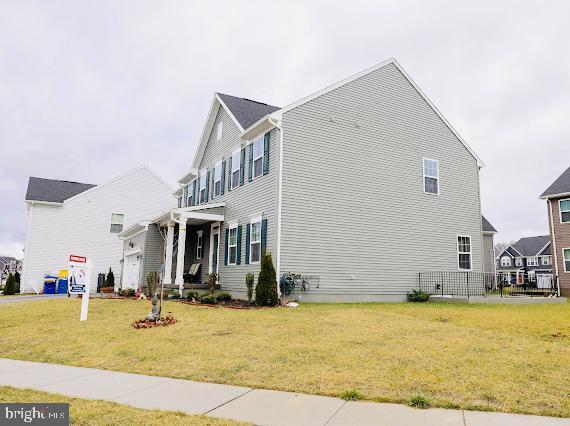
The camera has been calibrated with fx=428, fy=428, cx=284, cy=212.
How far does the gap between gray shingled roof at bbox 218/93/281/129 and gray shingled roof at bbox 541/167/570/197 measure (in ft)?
55.5

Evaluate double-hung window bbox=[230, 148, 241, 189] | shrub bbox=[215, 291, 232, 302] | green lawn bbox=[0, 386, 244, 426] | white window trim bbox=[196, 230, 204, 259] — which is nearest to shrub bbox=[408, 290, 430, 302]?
shrub bbox=[215, 291, 232, 302]

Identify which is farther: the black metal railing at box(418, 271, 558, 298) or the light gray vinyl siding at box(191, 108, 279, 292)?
the black metal railing at box(418, 271, 558, 298)

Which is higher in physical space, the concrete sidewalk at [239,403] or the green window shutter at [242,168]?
the green window shutter at [242,168]

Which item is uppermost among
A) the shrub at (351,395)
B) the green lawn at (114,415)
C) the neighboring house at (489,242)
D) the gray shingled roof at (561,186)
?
the gray shingled roof at (561,186)

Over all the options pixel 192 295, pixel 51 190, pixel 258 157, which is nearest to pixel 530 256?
pixel 258 157

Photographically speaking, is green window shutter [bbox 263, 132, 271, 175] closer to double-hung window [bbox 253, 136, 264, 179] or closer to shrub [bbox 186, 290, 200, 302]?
double-hung window [bbox 253, 136, 264, 179]

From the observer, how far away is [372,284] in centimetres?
1681

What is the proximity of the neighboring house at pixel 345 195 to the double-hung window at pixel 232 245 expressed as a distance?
46 mm

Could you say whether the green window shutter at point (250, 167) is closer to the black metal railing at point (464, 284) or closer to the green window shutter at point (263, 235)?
the green window shutter at point (263, 235)

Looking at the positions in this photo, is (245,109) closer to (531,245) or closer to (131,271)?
(131,271)

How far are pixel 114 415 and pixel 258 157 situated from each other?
13.8 metres

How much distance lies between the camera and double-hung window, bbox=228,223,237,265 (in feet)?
59.6

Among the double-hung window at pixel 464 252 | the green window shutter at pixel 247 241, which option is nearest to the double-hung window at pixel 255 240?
the green window shutter at pixel 247 241

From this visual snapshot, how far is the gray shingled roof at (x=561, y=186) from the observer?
80.4 ft
